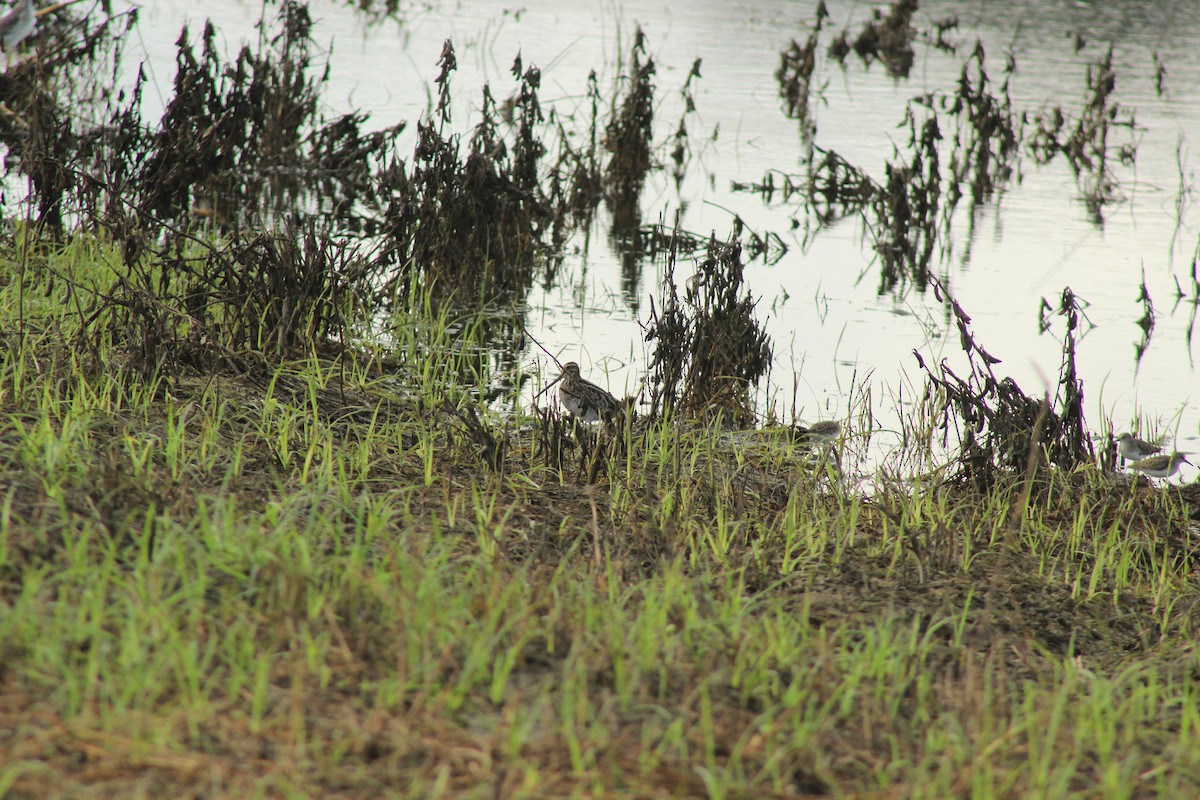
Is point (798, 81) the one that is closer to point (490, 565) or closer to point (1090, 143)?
point (1090, 143)

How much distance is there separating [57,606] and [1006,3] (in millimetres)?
22651

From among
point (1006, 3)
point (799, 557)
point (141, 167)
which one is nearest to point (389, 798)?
point (799, 557)

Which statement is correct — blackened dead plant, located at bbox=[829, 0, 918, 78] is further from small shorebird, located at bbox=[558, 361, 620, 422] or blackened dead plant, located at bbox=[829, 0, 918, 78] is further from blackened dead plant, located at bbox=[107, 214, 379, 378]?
blackened dead plant, located at bbox=[107, 214, 379, 378]

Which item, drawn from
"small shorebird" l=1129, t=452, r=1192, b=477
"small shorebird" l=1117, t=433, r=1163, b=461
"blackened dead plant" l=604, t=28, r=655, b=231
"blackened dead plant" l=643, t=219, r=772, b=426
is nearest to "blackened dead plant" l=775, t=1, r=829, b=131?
"blackened dead plant" l=604, t=28, r=655, b=231

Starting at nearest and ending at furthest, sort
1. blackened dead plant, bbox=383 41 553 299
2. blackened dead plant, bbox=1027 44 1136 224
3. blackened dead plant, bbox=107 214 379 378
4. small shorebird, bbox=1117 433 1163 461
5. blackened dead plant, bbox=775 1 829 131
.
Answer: blackened dead plant, bbox=107 214 379 378 → small shorebird, bbox=1117 433 1163 461 → blackened dead plant, bbox=383 41 553 299 → blackened dead plant, bbox=1027 44 1136 224 → blackened dead plant, bbox=775 1 829 131

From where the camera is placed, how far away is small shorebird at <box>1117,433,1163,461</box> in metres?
5.39

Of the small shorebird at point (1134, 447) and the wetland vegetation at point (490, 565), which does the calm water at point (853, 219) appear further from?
the wetland vegetation at point (490, 565)

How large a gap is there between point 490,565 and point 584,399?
6.65 feet

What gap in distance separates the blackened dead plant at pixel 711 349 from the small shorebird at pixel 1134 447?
1468mm

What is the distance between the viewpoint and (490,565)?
10.7ft

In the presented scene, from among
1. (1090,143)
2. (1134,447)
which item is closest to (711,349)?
(1134,447)

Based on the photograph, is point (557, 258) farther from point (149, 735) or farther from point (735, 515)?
point (149, 735)

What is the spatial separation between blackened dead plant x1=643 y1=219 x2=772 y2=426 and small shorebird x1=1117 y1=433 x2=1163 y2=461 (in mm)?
1468

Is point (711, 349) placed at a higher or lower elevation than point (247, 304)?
lower
